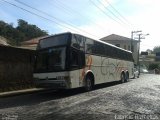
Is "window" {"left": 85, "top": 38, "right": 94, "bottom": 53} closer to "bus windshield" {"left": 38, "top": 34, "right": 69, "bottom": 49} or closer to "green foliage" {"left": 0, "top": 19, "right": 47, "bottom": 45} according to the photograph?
"bus windshield" {"left": 38, "top": 34, "right": 69, "bottom": 49}

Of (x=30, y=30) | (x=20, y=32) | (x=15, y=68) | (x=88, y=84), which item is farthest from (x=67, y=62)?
(x=30, y=30)

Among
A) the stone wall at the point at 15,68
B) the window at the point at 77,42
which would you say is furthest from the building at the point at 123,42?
the window at the point at 77,42

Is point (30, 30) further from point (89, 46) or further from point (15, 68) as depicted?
point (89, 46)

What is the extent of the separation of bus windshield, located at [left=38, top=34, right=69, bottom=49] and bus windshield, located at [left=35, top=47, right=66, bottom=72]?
309 millimetres

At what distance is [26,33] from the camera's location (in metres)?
84.9

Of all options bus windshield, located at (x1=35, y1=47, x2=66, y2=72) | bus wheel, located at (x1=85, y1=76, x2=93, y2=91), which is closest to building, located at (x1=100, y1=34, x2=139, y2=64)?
bus wheel, located at (x1=85, y1=76, x2=93, y2=91)

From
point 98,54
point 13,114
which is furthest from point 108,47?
point 13,114

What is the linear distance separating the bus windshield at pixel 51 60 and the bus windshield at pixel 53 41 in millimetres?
309

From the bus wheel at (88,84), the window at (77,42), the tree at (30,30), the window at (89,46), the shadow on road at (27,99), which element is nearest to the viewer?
the shadow on road at (27,99)

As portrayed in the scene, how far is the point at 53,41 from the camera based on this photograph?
53.4ft

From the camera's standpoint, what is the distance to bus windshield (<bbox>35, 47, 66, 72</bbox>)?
50.8ft

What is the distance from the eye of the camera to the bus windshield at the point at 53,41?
1583cm

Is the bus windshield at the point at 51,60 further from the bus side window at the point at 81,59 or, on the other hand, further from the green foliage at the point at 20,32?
the green foliage at the point at 20,32

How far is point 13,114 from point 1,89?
8.47 m
